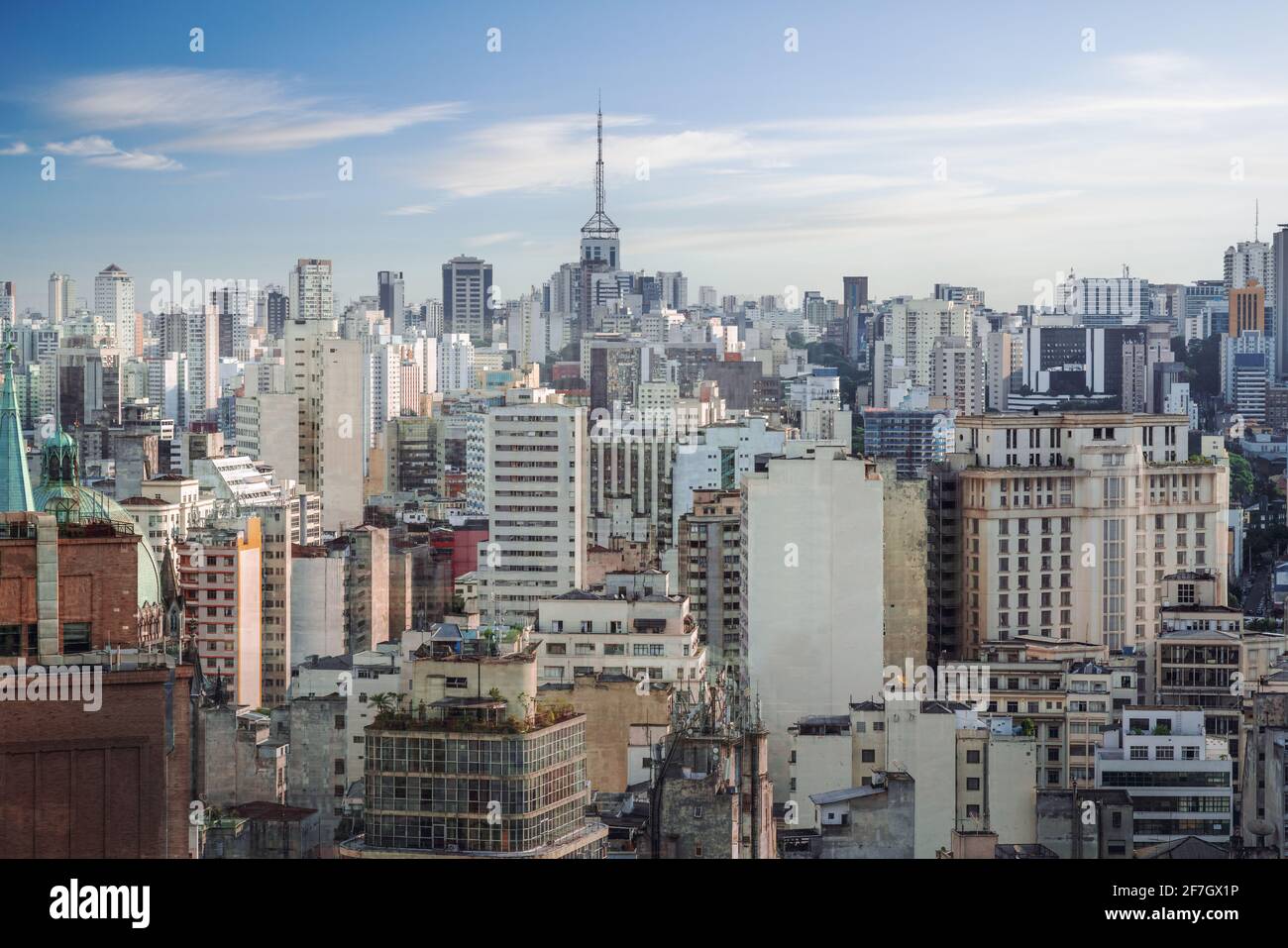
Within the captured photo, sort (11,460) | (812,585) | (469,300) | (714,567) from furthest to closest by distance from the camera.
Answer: (469,300), (714,567), (812,585), (11,460)

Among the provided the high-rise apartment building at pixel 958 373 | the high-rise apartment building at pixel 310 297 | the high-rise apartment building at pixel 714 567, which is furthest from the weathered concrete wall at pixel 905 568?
the high-rise apartment building at pixel 310 297

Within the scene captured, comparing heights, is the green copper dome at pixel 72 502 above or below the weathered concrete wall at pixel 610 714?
above

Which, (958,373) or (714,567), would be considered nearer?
(714,567)

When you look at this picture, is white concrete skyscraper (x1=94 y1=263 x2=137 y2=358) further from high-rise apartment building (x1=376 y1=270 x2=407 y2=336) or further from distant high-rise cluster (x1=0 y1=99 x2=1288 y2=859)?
high-rise apartment building (x1=376 y1=270 x2=407 y2=336)

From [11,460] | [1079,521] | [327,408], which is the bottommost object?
[1079,521]

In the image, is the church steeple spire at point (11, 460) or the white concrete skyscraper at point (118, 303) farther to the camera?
the white concrete skyscraper at point (118, 303)

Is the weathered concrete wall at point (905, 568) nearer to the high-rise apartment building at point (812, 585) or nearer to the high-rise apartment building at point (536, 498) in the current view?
the high-rise apartment building at point (812, 585)

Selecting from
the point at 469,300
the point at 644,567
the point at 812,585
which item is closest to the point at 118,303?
the point at 644,567

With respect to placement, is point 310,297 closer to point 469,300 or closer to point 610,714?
point 469,300
